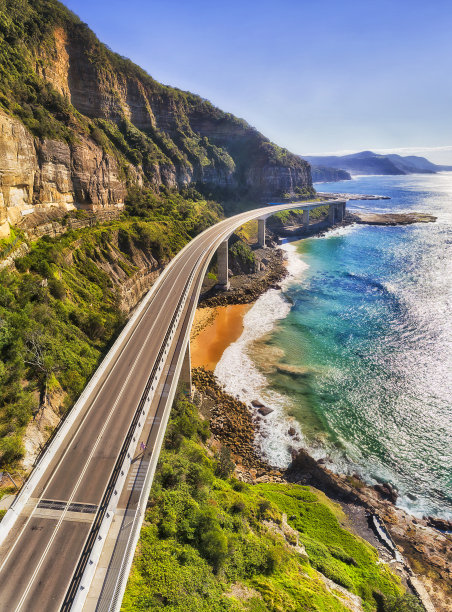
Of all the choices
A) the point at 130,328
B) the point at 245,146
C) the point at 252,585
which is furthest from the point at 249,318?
the point at 245,146

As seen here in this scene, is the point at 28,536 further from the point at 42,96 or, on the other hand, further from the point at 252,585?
the point at 42,96

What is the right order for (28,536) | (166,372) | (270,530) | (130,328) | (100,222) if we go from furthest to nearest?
(100,222)
(130,328)
(166,372)
(270,530)
(28,536)

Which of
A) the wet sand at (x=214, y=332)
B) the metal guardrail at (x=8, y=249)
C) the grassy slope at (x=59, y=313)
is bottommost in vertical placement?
the wet sand at (x=214, y=332)

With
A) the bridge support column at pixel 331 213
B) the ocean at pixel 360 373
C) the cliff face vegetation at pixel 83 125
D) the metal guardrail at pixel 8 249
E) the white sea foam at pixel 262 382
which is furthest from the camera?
the bridge support column at pixel 331 213

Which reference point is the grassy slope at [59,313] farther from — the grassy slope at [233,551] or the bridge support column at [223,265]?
the bridge support column at [223,265]

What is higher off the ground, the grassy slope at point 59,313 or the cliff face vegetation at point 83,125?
the cliff face vegetation at point 83,125

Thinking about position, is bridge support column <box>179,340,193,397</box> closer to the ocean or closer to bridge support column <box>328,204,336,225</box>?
the ocean

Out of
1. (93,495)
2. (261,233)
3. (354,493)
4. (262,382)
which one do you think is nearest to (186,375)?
(262,382)

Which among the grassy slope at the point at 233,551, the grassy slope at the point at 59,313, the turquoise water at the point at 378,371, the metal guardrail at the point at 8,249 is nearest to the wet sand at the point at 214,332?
the turquoise water at the point at 378,371
